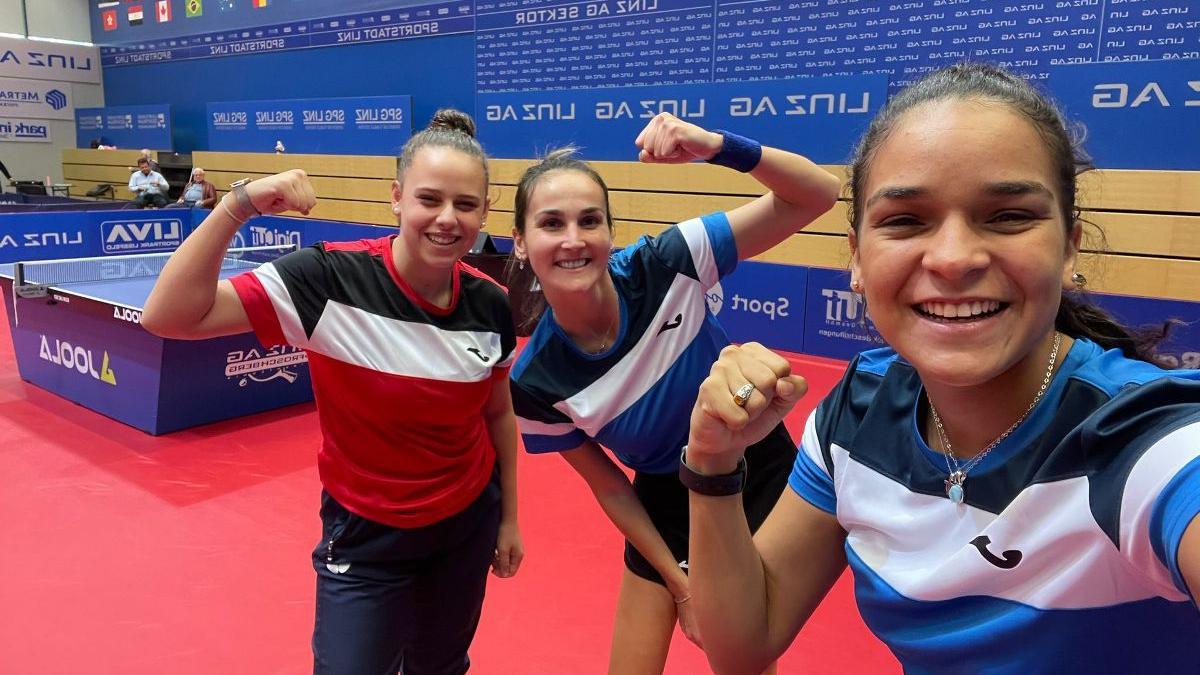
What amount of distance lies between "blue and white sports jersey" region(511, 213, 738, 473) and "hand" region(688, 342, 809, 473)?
30.8 inches

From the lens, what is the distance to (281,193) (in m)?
1.76

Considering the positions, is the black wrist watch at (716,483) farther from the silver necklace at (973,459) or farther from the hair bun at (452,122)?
the hair bun at (452,122)

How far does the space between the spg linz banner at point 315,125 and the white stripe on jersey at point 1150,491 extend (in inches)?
385

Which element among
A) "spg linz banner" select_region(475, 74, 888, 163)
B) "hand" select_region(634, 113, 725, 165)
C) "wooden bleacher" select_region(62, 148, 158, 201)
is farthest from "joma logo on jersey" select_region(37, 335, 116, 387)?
"wooden bleacher" select_region(62, 148, 158, 201)

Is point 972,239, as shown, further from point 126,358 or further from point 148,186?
point 148,186

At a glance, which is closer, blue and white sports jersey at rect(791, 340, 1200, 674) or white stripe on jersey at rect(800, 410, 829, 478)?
blue and white sports jersey at rect(791, 340, 1200, 674)

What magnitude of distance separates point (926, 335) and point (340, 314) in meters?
1.32

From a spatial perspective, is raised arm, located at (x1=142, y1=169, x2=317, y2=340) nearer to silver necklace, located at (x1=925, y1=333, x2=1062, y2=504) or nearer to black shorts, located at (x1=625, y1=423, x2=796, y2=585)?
black shorts, located at (x1=625, y1=423, x2=796, y2=585)

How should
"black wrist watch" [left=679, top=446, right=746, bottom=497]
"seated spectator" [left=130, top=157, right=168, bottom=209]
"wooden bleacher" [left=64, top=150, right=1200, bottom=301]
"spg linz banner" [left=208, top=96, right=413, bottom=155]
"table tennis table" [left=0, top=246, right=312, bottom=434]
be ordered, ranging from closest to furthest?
"black wrist watch" [left=679, top=446, right=746, bottom=497] < "table tennis table" [left=0, top=246, right=312, bottom=434] < "wooden bleacher" [left=64, top=150, right=1200, bottom=301] < "spg linz banner" [left=208, top=96, right=413, bottom=155] < "seated spectator" [left=130, top=157, right=168, bottom=209]

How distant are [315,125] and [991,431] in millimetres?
11130

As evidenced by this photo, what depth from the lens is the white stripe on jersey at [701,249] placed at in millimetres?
1980

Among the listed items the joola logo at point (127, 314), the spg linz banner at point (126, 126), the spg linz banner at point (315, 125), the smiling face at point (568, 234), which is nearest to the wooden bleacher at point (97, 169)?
the spg linz banner at point (126, 126)

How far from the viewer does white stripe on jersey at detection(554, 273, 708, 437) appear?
1896 mm

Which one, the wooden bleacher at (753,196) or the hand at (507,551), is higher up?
the wooden bleacher at (753,196)
